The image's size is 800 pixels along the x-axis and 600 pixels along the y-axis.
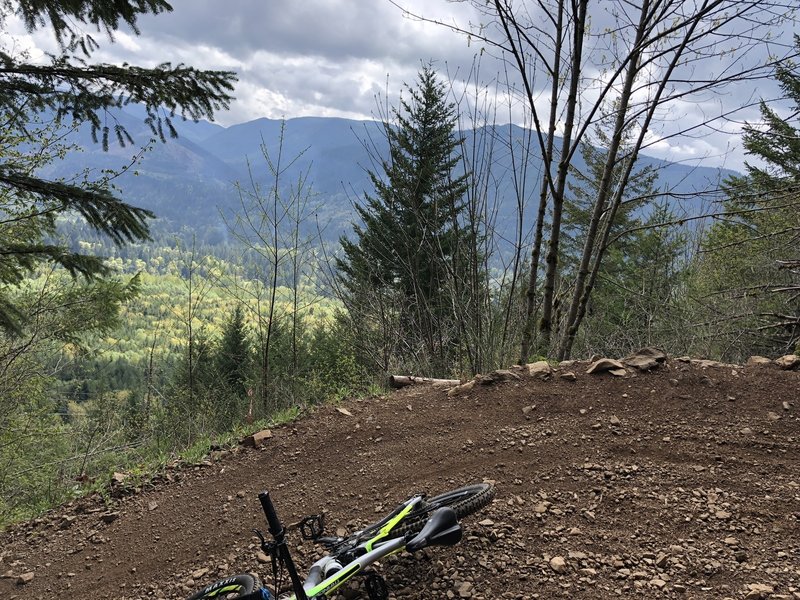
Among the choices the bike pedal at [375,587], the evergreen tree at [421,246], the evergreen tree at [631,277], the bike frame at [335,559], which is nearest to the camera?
the bike frame at [335,559]

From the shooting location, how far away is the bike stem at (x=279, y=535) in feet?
6.23

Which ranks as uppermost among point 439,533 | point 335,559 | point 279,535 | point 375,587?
point 279,535

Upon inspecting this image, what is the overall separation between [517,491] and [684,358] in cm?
239

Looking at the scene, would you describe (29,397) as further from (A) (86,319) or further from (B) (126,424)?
(A) (86,319)

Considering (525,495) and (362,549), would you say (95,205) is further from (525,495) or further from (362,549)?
(525,495)

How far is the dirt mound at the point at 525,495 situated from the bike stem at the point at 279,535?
643 millimetres

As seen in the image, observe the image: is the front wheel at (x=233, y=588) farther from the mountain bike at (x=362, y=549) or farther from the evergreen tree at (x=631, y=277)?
the evergreen tree at (x=631, y=277)

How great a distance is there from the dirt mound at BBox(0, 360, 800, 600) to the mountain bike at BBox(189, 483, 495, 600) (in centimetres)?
22

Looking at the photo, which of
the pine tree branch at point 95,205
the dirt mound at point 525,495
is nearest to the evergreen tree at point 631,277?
the dirt mound at point 525,495

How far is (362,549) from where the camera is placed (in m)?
2.42

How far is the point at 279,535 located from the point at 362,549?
65 centimetres

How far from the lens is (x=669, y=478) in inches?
115

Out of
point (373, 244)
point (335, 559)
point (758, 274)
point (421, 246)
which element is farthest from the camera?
point (758, 274)

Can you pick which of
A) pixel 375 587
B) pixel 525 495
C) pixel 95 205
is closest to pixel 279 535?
pixel 375 587
